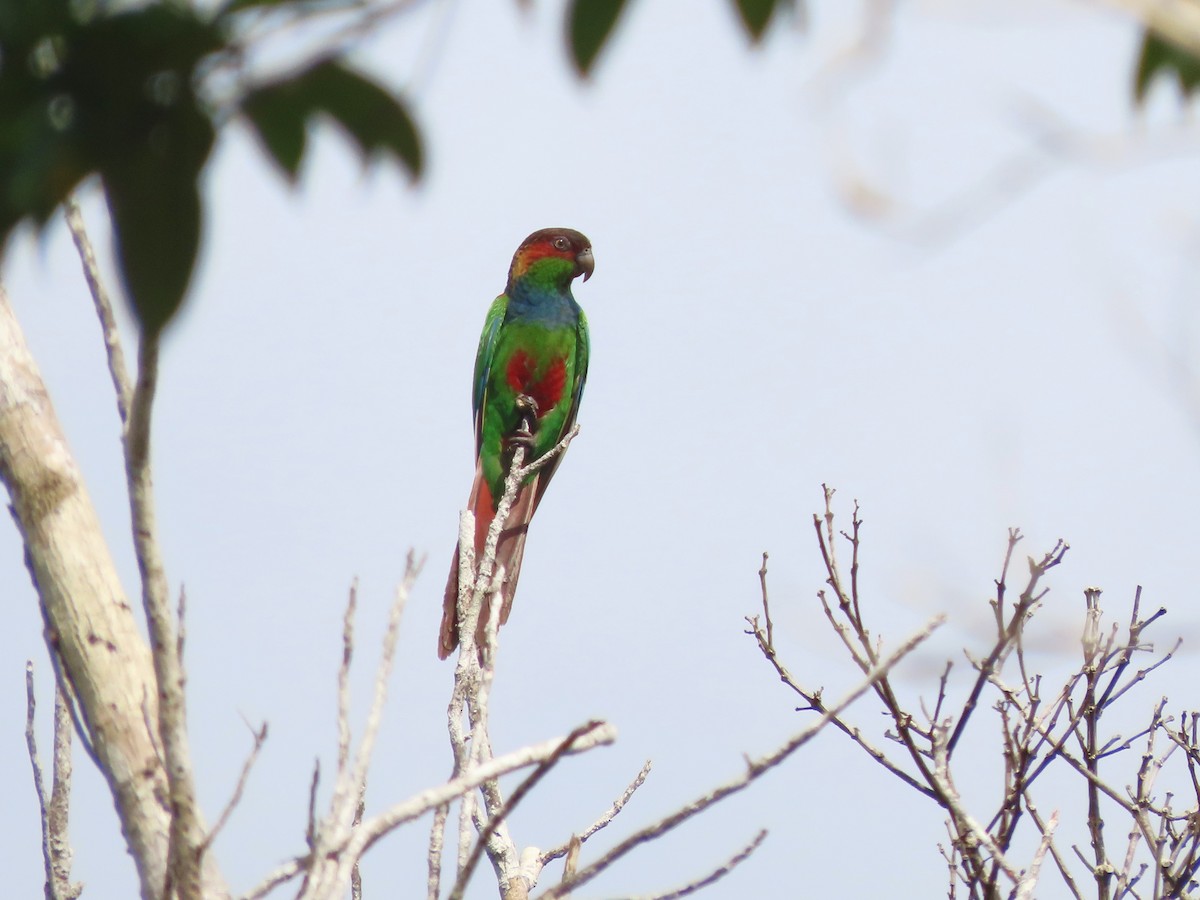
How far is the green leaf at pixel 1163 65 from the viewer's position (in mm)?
1069

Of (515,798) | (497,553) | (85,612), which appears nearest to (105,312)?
(85,612)

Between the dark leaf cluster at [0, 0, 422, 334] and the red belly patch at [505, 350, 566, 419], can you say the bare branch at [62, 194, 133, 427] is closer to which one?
the dark leaf cluster at [0, 0, 422, 334]

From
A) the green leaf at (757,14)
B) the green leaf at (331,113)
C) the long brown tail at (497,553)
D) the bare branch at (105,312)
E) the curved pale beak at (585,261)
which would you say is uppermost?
the curved pale beak at (585,261)

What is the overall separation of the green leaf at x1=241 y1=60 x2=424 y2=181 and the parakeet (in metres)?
4.90

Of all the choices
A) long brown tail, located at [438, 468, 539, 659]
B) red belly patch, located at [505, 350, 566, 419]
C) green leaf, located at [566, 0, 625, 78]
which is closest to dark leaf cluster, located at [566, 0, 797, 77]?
green leaf, located at [566, 0, 625, 78]

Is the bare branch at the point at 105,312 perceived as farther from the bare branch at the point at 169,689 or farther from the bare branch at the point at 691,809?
the bare branch at the point at 691,809

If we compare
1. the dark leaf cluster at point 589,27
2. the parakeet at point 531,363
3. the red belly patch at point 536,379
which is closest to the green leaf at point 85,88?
the dark leaf cluster at point 589,27

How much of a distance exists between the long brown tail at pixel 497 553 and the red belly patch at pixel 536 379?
47 centimetres

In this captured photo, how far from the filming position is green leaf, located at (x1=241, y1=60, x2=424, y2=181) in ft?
2.78

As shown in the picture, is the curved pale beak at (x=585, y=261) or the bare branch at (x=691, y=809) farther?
the curved pale beak at (x=585, y=261)

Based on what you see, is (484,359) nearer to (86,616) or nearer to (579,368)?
(579,368)

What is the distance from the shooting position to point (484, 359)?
6367 mm

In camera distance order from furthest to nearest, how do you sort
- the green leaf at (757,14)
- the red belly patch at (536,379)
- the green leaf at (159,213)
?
the red belly patch at (536,379) → the green leaf at (757,14) → the green leaf at (159,213)

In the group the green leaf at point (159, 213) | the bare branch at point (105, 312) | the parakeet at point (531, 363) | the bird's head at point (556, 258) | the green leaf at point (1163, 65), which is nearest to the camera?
the green leaf at point (159, 213)
